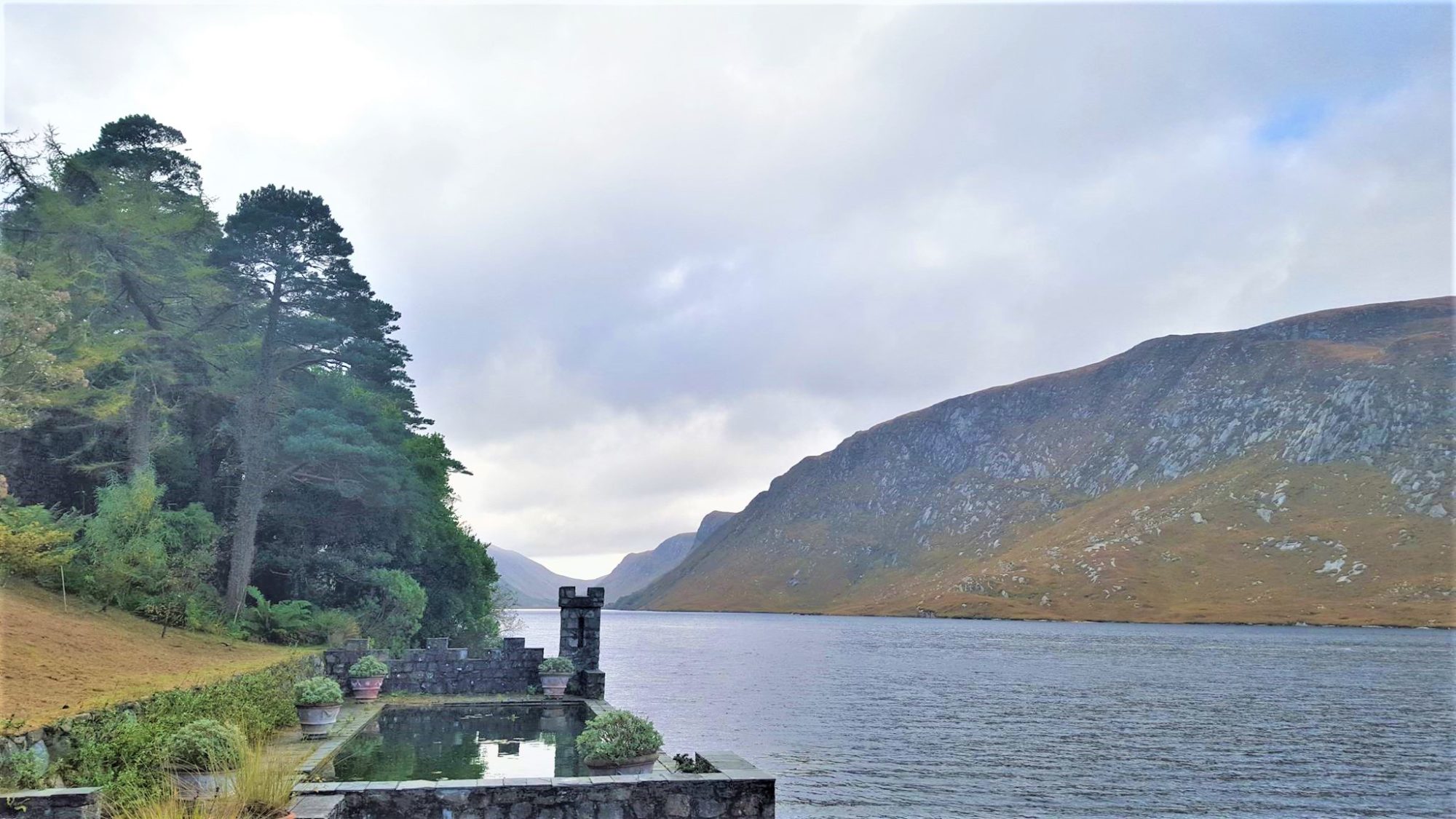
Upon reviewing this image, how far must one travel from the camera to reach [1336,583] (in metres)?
147

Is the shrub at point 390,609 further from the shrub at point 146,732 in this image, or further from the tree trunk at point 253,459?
the shrub at point 146,732

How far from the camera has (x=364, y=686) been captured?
85.1ft

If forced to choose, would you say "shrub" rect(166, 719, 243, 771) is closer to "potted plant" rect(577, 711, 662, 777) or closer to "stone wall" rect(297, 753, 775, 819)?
"stone wall" rect(297, 753, 775, 819)

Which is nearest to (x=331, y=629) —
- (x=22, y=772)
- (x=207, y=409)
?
(x=207, y=409)

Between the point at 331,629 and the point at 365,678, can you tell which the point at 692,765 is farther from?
the point at 331,629

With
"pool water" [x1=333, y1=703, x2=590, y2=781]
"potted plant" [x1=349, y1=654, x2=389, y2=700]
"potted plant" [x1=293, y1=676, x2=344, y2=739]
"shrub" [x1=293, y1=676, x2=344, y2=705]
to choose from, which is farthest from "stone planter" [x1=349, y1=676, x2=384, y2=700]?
"potted plant" [x1=293, y1=676, x2=344, y2=739]

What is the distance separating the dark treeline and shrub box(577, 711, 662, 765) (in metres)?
19.8

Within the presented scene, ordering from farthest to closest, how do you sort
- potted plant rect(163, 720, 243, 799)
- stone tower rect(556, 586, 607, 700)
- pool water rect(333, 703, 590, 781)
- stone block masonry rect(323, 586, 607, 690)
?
1. stone tower rect(556, 586, 607, 700)
2. stone block masonry rect(323, 586, 607, 690)
3. pool water rect(333, 703, 590, 781)
4. potted plant rect(163, 720, 243, 799)

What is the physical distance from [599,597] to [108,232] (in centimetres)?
2429

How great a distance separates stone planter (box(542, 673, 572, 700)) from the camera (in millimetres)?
27953

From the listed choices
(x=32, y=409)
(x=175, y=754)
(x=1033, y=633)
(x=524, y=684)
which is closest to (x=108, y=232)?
(x=32, y=409)

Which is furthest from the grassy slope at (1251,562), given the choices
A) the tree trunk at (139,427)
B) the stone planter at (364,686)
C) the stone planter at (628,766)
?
the tree trunk at (139,427)

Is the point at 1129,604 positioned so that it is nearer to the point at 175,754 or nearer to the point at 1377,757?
the point at 1377,757

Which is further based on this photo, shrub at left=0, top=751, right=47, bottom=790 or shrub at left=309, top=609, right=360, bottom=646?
shrub at left=309, top=609, right=360, bottom=646
